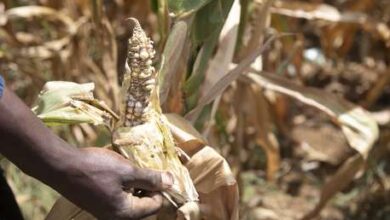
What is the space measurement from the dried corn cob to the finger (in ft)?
0.12

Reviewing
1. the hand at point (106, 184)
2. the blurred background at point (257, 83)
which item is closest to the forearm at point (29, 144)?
the hand at point (106, 184)

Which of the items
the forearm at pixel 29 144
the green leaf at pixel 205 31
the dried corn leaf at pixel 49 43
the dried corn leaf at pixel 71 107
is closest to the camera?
the forearm at pixel 29 144

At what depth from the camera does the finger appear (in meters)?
1.12

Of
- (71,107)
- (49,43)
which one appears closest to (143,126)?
(71,107)

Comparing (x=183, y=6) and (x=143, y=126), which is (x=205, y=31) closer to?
(x=183, y=6)

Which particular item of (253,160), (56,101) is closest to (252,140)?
(253,160)

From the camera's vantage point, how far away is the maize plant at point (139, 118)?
3.98 ft

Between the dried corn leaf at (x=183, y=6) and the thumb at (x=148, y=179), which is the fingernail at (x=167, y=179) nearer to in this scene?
the thumb at (x=148, y=179)

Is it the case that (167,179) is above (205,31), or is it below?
below

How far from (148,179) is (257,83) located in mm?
752

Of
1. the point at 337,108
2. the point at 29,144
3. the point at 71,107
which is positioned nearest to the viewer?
the point at 29,144

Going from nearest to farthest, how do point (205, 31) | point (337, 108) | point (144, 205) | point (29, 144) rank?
point (29, 144), point (144, 205), point (205, 31), point (337, 108)

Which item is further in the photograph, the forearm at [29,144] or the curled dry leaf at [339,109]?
the curled dry leaf at [339,109]

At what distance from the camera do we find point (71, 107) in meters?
1.28
